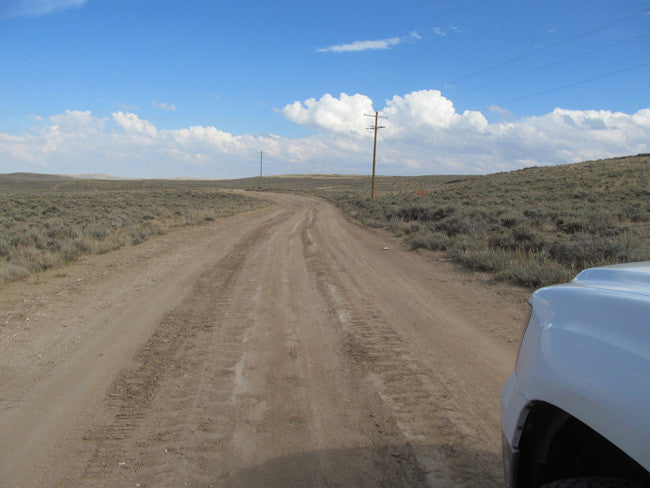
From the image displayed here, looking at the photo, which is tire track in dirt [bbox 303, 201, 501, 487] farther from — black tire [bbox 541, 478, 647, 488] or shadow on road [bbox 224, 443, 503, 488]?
black tire [bbox 541, 478, 647, 488]

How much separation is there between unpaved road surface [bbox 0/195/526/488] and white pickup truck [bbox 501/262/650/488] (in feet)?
Answer: 3.66

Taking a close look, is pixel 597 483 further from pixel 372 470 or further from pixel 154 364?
pixel 154 364

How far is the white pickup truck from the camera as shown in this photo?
Result: 1.41 meters

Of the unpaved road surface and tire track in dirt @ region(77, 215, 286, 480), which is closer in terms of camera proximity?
the unpaved road surface

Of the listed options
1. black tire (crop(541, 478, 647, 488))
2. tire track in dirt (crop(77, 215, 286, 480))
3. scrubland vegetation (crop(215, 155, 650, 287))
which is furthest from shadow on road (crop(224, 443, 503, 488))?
scrubland vegetation (crop(215, 155, 650, 287))

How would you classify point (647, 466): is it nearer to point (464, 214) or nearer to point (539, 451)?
point (539, 451)

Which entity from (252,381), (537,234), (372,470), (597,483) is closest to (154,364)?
(252,381)

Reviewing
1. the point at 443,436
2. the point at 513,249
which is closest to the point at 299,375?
the point at 443,436

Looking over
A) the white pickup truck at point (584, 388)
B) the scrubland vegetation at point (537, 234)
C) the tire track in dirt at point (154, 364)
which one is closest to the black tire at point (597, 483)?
the white pickup truck at point (584, 388)

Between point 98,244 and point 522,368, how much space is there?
12.7 m

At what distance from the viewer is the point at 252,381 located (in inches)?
169

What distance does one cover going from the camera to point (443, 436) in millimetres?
3387

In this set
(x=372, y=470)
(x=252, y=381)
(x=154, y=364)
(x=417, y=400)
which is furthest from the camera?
(x=154, y=364)

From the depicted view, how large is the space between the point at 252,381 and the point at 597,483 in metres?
3.23
